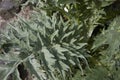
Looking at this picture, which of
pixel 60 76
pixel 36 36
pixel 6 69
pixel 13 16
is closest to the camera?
pixel 6 69

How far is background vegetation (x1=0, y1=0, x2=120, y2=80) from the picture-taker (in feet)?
7.68

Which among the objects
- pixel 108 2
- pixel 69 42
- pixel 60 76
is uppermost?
pixel 108 2

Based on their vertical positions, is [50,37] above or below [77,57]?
above

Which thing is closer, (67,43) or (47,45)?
(47,45)

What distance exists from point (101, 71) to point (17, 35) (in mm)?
604

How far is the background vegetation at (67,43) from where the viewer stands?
7.68 feet

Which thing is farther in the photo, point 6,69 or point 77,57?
point 77,57

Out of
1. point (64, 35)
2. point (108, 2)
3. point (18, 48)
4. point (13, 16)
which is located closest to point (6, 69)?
point (18, 48)

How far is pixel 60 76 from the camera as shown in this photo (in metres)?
2.67

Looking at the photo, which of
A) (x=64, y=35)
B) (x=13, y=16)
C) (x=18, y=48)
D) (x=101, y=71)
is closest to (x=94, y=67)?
(x=101, y=71)

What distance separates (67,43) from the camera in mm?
2545

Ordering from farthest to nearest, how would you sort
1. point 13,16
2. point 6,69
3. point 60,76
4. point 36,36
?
1. point 13,16
2. point 60,76
3. point 36,36
4. point 6,69

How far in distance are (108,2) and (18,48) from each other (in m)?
0.66

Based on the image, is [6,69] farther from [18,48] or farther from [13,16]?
[13,16]
